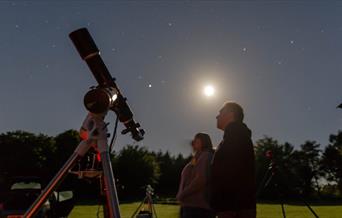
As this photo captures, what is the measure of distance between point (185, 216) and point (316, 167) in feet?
341

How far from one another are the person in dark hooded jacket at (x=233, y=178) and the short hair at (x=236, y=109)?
295mm

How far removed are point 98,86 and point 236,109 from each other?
2.48 m

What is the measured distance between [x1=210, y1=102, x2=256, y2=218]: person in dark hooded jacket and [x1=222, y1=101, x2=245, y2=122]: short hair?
0.30 m

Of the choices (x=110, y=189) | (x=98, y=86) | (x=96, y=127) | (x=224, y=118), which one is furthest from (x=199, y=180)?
(x=110, y=189)

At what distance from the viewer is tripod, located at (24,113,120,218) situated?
230cm

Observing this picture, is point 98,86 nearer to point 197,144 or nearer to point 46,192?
point 46,192

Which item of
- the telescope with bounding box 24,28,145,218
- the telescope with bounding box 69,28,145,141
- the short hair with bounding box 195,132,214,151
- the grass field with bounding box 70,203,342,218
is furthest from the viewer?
the grass field with bounding box 70,203,342,218

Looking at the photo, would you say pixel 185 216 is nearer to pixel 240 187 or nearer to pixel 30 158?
pixel 240 187

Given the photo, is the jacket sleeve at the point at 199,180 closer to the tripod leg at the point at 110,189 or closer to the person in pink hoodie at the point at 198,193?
the person in pink hoodie at the point at 198,193

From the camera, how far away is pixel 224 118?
4.86 metres

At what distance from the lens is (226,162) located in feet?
14.2

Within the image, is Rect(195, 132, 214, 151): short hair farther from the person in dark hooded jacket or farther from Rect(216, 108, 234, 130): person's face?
the person in dark hooded jacket

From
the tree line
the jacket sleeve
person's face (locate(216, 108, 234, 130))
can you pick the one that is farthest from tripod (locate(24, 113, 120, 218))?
the tree line

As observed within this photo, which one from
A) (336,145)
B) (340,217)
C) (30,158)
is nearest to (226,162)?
(340,217)
